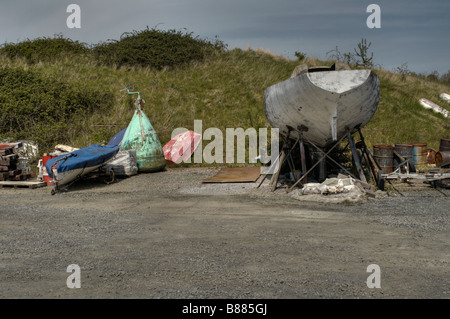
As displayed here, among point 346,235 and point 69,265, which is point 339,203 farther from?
point 69,265

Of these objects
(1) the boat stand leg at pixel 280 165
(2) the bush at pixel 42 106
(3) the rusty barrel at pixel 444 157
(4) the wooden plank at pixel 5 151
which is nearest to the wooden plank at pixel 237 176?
(1) the boat stand leg at pixel 280 165

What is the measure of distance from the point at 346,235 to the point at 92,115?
1535 cm

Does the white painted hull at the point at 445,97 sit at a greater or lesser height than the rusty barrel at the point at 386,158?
greater

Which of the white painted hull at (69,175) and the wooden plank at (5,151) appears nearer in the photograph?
the white painted hull at (69,175)

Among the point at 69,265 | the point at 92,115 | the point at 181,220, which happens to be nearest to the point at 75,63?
the point at 92,115

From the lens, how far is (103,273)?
465 centimetres

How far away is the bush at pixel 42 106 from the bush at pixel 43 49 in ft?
16.8

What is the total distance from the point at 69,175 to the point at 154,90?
1111 cm

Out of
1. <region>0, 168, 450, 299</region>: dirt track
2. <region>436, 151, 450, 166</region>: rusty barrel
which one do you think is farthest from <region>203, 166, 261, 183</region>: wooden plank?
<region>436, 151, 450, 166</region>: rusty barrel

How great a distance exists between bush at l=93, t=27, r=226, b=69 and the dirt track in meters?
16.7

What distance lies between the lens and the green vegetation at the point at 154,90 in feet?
56.0

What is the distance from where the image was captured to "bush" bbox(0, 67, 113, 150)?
16420 millimetres

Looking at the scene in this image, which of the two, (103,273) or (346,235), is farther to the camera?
(346,235)

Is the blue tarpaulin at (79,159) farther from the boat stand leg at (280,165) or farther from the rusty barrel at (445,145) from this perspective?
the rusty barrel at (445,145)
